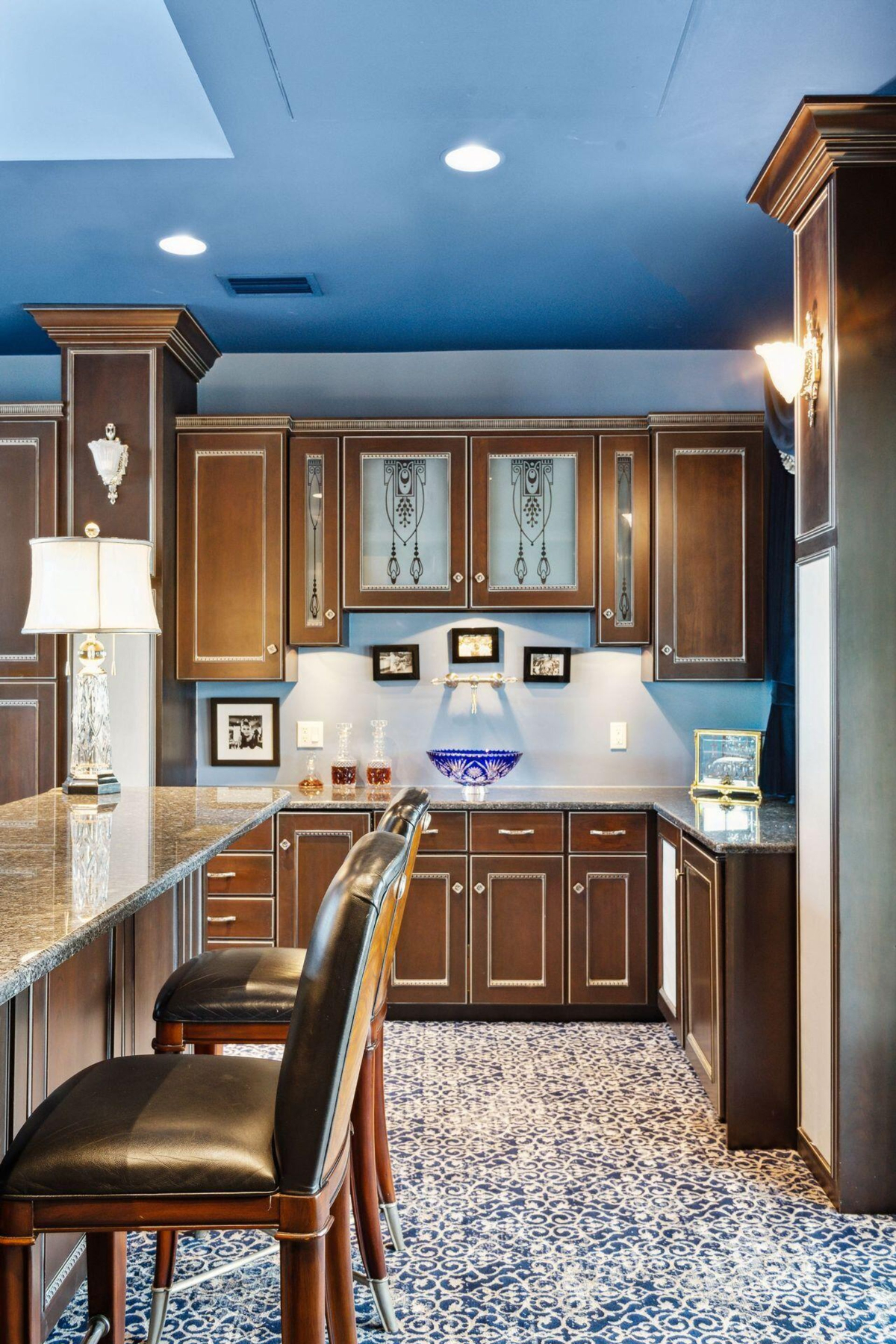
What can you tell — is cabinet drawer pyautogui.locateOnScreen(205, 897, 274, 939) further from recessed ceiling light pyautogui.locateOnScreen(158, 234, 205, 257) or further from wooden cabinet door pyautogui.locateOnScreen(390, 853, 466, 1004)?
recessed ceiling light pyautogui.locateOnScreen(158, 234, 205, 257)

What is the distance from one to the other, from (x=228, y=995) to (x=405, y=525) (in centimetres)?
255

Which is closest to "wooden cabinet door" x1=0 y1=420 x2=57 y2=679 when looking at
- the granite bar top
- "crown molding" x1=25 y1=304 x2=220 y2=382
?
"crown molding" x1=25 y1=304 x2=220 y2=382

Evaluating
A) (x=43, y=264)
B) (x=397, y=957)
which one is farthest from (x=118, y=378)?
(x=397, y=957)

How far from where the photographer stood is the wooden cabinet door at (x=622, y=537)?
4.27 metres

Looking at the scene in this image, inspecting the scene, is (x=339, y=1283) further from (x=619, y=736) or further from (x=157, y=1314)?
(x=619, y=736)

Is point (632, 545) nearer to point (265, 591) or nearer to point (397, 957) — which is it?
point (265, 591)

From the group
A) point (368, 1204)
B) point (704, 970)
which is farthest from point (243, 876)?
point (368, 1204)

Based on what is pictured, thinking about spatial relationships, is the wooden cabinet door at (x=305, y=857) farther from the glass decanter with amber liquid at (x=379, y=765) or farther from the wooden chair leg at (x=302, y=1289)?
the wooden chair leg at (x=302, y=1289)

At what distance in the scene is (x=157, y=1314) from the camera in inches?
75.4

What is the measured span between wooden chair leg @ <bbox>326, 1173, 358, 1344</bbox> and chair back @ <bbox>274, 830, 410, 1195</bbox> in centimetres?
32

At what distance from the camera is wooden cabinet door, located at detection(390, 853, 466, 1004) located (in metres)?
4.03

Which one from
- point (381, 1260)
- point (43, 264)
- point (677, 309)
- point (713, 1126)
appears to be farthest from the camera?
point (677, 309)

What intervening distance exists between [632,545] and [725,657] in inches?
23.1

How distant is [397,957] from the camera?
404cm
